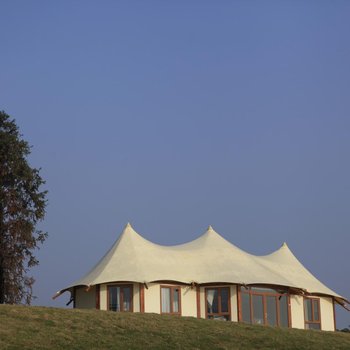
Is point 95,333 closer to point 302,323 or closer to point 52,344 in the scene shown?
point 52,344

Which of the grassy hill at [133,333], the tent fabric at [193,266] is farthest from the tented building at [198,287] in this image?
the grassy hill at [133,333]

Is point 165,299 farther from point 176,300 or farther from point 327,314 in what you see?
point 327,314

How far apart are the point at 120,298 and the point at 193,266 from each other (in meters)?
4.54

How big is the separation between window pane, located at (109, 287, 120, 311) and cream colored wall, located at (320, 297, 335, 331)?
1193 cm

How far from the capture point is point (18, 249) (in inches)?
1810

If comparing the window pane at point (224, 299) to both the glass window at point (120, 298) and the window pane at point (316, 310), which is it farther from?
the window pane at point (316, 310)

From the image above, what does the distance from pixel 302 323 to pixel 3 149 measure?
20126 millimetres

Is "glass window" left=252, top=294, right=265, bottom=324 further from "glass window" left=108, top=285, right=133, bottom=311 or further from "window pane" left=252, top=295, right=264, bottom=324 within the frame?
"glass window" left=108, top=285, right=133, bottom=311

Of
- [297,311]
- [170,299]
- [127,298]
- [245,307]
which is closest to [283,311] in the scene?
[297,311]

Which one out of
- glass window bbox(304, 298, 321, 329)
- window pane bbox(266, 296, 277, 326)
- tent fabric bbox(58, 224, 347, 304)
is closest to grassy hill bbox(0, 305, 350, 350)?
tent fabric bbox(58, 224, 347, 304)

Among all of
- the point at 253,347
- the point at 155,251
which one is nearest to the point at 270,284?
the point at 155,251

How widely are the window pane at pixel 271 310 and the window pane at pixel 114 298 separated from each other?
25.9 feet

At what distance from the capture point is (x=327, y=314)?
45.0 meters

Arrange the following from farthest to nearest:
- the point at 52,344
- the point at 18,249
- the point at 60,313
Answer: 1. the point at 18,249
2. the point at 60,313
3. the point at 52,344
